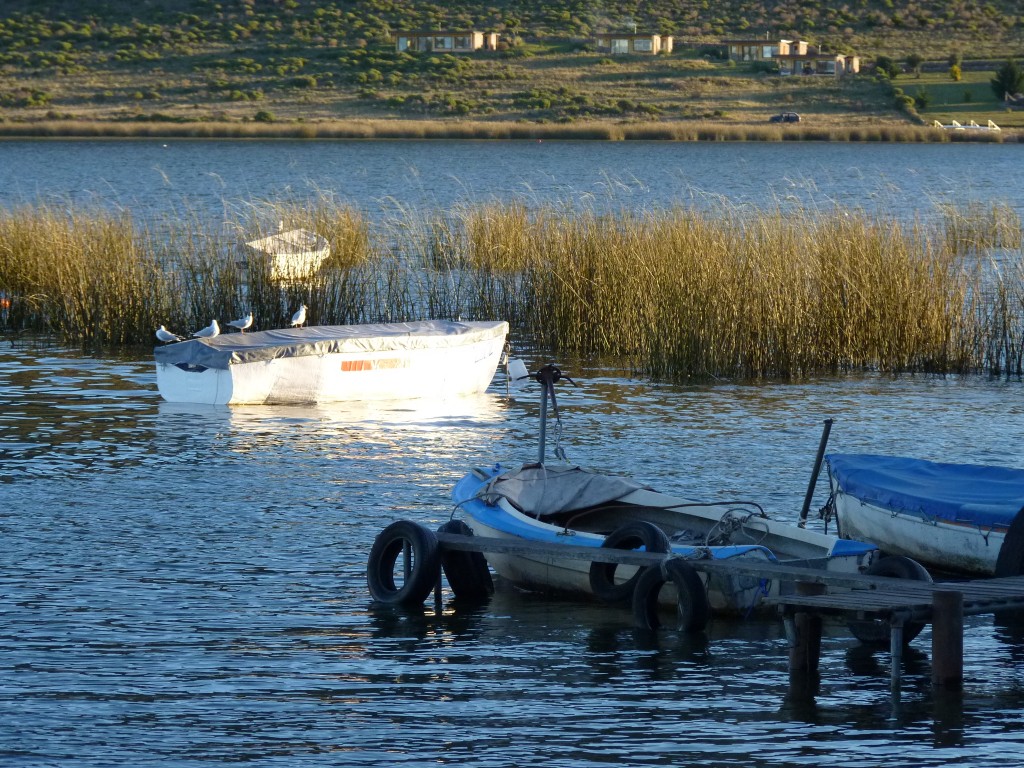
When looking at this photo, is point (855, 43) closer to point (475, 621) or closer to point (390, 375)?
point (390, 375)

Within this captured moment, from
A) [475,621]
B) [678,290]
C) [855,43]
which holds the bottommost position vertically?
[475,621]

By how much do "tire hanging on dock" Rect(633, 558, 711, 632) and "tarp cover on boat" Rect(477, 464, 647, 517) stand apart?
4.55 feet

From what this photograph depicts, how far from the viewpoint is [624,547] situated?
10.2 m

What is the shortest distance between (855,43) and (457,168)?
2332 inches

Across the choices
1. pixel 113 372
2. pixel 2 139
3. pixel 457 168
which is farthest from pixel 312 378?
pixel 2 139

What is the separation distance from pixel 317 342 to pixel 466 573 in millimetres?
7650

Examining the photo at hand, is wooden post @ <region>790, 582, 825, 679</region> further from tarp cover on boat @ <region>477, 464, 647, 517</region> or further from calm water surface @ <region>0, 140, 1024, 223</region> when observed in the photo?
calm water surface @ <region>0, 140, 1024, 223</region>

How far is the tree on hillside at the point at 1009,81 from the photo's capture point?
318 feet

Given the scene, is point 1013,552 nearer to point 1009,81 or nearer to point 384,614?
point 384,614

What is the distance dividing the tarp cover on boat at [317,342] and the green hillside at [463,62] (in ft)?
261

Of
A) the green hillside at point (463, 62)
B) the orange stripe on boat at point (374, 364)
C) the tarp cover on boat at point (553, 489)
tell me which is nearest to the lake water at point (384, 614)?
the orange stripe on boat at point (374, 364)

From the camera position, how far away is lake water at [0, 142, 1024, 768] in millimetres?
7809

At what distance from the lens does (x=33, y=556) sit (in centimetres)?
1148

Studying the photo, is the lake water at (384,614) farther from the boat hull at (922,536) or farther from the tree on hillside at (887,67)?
the tree on hillside at (887,67)
